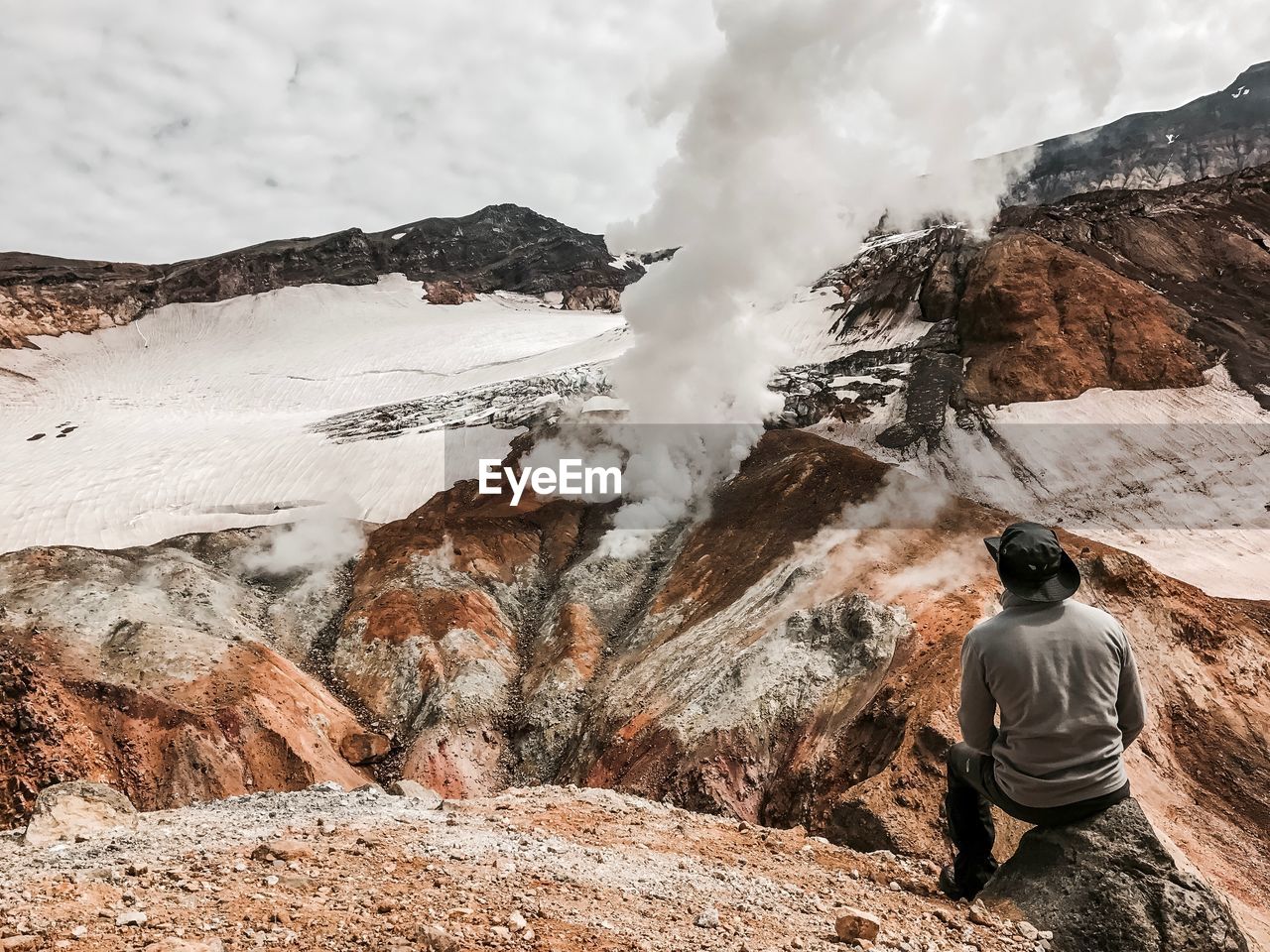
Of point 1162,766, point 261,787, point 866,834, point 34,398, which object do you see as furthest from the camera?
point 34,398

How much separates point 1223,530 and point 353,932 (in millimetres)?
31257

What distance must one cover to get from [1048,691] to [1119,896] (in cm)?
127

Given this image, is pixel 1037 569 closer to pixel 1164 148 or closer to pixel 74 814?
pixel 74 814

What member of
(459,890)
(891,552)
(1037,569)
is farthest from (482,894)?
(891,552)

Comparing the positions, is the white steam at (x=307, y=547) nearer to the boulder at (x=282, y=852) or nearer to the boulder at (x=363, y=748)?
the boulder at (x=363, y=748)

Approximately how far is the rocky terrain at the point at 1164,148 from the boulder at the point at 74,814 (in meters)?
126

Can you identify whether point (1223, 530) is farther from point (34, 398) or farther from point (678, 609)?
point (34, 398)

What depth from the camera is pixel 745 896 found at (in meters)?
5.23

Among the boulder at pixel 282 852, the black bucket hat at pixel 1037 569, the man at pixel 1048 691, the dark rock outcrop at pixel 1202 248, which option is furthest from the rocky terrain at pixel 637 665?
the dark rock outcrop at pixel 1202 248

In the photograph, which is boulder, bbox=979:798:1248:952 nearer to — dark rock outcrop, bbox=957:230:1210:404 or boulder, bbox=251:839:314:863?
boulder, bbox=251:839:314:863

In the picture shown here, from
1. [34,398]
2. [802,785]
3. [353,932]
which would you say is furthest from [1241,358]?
[34,398]

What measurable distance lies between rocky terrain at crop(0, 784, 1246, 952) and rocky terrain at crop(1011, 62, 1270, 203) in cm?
12387

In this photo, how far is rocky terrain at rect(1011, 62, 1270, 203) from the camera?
109125mm

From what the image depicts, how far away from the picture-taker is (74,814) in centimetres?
709
